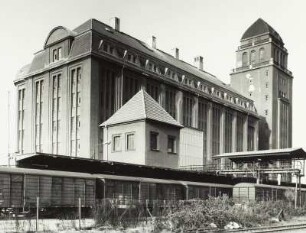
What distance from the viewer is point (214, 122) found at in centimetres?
6538

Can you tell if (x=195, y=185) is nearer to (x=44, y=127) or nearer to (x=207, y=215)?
(x=207, y=215)

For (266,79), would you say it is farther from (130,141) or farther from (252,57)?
(130,141)

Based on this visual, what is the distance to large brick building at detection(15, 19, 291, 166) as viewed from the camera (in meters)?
43.5

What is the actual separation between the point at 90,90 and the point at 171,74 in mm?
15951

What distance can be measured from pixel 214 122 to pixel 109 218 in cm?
4839

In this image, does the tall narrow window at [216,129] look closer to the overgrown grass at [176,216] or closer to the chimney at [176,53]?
the chimney at [176,53]

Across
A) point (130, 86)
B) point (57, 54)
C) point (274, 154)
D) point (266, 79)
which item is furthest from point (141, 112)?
point (266, 79)

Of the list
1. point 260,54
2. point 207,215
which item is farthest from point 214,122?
point 207,215

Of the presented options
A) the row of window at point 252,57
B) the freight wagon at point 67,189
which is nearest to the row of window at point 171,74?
the row of window at point 252,57

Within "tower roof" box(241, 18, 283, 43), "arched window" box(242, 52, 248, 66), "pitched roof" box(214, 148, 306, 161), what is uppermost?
"tower roof" box(241, 18, 283, 43)

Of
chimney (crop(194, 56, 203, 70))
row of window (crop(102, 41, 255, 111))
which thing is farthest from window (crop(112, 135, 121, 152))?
chimney (crop(194, 56, 203, 70))

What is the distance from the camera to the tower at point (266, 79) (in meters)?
74.5

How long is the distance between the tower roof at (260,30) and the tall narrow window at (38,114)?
42643 millimetres

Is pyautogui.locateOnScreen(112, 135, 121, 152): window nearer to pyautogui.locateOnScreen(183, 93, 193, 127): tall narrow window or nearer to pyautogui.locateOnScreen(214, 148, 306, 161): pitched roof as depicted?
pyautogui.locateOnScreen(214, 148, 306, 161): pitched roof
